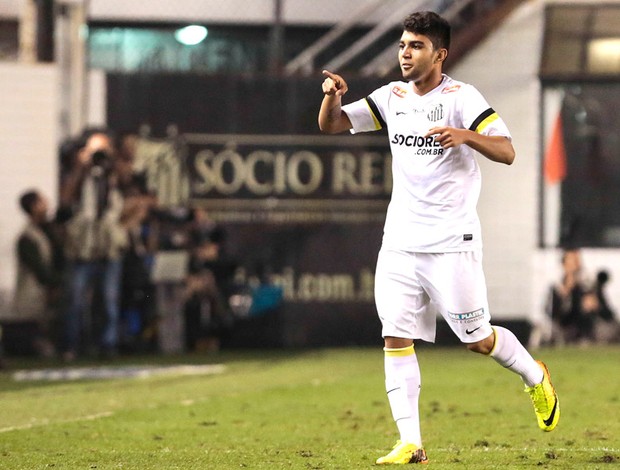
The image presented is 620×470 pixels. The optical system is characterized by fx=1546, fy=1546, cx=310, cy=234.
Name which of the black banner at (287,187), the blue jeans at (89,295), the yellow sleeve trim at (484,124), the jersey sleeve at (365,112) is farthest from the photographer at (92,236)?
the yellow sleeve trim at (484,124)

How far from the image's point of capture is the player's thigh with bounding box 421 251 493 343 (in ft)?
25.7

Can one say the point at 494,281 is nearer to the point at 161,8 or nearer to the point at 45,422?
the point at 161,8

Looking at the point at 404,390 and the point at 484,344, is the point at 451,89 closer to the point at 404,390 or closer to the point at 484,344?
the point at 484,344

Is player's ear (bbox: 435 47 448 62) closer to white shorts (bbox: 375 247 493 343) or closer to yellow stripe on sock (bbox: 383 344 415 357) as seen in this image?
white shorts (bbox: 375 247 493 343)

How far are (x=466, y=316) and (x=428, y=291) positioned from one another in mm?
231

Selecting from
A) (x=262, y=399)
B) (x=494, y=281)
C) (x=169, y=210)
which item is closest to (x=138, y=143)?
(x=169, y=210)

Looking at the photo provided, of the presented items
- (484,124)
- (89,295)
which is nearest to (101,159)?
(89,295)

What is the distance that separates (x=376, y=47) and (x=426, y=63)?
42.2 feet

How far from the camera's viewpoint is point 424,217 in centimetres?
784

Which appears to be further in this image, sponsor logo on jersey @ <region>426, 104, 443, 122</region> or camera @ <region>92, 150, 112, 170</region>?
camera @ <region>92, 150, 112, 170</region>

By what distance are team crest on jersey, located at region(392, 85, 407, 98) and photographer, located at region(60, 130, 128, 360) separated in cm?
1099


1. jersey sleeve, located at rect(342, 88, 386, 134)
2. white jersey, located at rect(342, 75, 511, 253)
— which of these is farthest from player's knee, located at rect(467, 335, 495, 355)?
jersey sleeve, located at rect(342, 88, 386, 134)

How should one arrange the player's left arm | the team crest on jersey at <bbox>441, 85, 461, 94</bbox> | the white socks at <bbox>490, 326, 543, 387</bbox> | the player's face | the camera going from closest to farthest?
the player's left arm < the player's face < the team crest on jersey at <bbox>441, 85, 461, 94</bbox> < the white socks at <bbox>490, 326, 543, 387</bbox> < the camera

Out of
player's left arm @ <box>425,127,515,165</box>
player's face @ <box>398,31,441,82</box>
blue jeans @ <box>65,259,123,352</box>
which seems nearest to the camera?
player's left arm @ <box>425,127,515,165</box>
